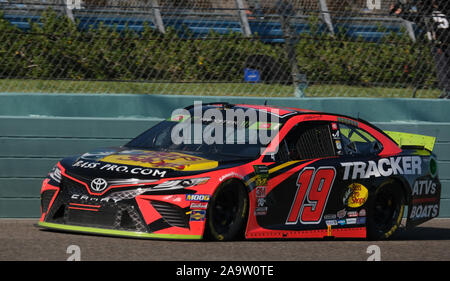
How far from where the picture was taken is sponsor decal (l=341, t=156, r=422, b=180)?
8.08 m

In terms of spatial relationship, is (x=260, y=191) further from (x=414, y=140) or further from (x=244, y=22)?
(x=244, y=22)

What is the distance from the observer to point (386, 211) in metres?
8.50

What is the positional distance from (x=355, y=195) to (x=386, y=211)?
1.95 feet

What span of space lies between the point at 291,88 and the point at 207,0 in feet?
5.08

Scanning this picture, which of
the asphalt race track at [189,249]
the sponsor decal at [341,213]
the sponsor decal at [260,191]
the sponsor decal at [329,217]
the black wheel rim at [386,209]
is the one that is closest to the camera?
the asphalt race track at [189,249]

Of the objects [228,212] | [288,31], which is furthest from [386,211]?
[288,31]

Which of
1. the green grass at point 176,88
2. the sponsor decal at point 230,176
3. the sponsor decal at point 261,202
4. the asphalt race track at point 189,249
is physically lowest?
the asphalt race track at point 189,249

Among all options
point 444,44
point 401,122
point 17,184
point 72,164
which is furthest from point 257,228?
point 444,44

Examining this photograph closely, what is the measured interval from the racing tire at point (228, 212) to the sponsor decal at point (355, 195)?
1.37 meters

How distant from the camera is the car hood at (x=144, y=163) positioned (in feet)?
22.4

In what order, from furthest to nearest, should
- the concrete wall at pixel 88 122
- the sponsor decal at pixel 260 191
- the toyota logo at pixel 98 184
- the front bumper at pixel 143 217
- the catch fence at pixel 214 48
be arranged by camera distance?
the catch fence at pixel 214 48 < the concrete wall at pixel 88 122 < the sponsor decal at pixel 260 191 < the toyota logo at pixel 98 184 < the front bumper at pixel 143 217

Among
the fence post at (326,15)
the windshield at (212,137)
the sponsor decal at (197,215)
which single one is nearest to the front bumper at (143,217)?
the sponsor decal at (197,215)

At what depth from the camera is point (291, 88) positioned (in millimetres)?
10344

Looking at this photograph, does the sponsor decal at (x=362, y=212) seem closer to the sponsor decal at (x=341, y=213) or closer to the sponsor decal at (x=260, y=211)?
the sponsor decal at (x=341, y=213)
